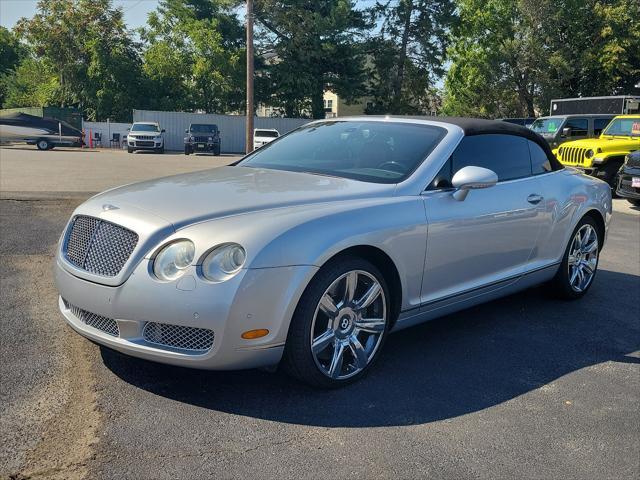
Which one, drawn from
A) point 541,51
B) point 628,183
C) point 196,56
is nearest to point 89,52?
point 196,56

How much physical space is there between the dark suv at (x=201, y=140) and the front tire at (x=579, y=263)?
29.0m

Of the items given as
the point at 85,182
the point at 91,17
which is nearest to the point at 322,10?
the point at 91,17

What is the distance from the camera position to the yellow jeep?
14.2m

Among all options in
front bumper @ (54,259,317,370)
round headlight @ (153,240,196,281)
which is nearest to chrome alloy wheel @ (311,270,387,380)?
front bumper @ (54,259,317,370)

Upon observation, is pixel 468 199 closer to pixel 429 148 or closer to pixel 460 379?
pixel 429 148

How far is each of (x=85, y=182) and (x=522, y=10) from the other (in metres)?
34.1

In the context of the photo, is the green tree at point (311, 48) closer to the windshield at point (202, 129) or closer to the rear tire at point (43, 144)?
the windshield at point (202, 129)

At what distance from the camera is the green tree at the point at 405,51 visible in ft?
133

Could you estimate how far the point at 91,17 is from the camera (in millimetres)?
43219

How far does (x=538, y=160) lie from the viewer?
5.20 m

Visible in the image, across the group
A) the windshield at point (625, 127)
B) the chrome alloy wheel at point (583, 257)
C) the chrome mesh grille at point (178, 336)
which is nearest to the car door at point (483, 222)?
the chrome alloy wheel at point (583, 257)

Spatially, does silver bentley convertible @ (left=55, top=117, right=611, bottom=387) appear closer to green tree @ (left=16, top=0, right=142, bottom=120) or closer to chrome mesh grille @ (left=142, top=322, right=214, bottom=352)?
chrome mesh grille @ (left=142, top=322, right=214, bottom=352)

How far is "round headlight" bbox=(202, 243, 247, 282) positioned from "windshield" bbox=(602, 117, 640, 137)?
1456 centimetres

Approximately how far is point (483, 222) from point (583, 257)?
76.3 inches
